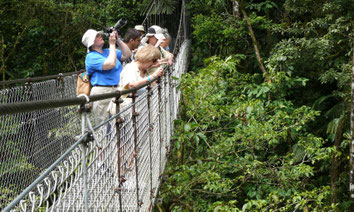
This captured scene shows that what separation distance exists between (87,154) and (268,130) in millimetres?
2885

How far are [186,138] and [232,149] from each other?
66 cm

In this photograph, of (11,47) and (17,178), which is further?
(11,47)

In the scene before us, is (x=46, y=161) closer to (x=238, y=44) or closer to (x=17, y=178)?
(x=17, y=178)

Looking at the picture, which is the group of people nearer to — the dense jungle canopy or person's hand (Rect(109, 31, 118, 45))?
person's hand (Rect(109, 31, 118, 45))

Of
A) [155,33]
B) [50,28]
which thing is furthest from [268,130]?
[50,28]

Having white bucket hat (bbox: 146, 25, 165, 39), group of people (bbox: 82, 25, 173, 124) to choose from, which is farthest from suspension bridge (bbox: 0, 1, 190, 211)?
white bucket hat (bbox: 146, 25, 165, 39)

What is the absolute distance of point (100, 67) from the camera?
8.67ft

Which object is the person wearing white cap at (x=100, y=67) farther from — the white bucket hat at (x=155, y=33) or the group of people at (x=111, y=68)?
the white bucket hat at (x=155, y=33)

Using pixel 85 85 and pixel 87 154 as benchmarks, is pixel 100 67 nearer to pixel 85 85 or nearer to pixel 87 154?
pixel 85 85

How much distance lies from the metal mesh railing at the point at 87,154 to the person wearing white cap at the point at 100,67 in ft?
1.02

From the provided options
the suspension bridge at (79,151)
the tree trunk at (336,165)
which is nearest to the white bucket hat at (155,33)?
the suspension bridge at (79,151)

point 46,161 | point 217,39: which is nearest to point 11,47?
point 217,39

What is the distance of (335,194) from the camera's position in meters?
4.31

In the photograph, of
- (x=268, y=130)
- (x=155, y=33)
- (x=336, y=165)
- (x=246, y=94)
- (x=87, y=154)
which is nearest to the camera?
(x=87, y=154)
